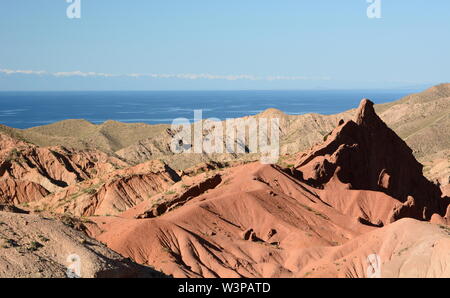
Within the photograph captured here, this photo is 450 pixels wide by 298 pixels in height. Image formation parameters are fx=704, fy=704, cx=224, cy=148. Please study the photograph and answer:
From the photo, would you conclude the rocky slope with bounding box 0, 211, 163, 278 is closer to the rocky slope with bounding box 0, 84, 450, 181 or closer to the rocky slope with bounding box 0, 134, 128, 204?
the rocky slope with bounding box 0, 134, 128, 204

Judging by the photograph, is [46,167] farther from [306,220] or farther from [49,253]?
[49,253]

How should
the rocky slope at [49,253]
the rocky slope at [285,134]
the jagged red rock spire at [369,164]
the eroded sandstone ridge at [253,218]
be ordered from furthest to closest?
the rocky slope at [285,134] < the jagged red rock spire at [369,164] < the eroded sandstone ridge at [253,218] < the rocky slope at [49,253]

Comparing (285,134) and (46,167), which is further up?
(46,167)

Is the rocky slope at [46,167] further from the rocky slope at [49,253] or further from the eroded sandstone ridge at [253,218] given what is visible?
the rocky slope at [49,253]

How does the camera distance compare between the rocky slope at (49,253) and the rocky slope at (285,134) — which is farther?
the rocky slope at (285,134)

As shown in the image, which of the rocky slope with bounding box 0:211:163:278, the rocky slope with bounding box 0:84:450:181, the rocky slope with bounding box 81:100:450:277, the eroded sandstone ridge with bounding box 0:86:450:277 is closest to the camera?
the rocky slope with bounding box 0:211:163:278

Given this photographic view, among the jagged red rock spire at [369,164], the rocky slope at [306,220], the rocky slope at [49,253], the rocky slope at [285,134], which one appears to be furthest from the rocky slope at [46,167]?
the rocky slope at [49,253]

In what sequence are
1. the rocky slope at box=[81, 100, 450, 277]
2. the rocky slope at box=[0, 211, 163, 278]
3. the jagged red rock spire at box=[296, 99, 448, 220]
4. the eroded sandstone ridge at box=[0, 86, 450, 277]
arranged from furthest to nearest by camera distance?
the jagged red rock spire at box=[296, 99, 448, 220] → the rocky slope at box=[81, 100, 450, 277] → the eroded sandstone ridge at box=[0, 86, 450, 277] → the rocky slope at box=[0, 211, 163, 278]

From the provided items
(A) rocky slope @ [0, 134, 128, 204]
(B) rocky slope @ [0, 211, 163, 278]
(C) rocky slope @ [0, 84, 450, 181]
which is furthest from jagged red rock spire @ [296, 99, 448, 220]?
(C) rocky slope @ [0, 84, 450, 181]

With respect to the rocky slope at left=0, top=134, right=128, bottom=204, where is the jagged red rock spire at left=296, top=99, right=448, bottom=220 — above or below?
above

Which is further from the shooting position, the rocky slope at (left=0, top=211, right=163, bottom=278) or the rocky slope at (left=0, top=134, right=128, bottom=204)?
the rocky slope at (left=0, top=134, right=128, bottom=204)

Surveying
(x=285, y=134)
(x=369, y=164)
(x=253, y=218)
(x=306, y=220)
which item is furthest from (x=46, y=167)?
(x=285, y=134)

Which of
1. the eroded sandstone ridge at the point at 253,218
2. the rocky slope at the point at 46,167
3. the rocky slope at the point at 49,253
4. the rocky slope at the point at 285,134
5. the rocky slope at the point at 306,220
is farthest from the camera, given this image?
the rocky slope at the point at 285,134

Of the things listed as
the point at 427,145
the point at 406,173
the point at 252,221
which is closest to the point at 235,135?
the point at 427,145
